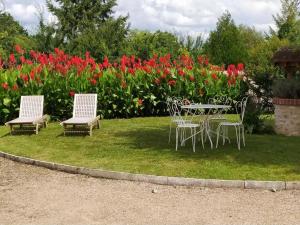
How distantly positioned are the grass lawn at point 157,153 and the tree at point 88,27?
15.1 meters

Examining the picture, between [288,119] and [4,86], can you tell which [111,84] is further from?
[288,119]

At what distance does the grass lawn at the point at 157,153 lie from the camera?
8781mm

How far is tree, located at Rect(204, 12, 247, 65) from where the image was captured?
33.8 meters

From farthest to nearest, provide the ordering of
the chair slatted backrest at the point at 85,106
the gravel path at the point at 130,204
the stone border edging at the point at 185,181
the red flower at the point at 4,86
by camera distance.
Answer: the red flower at the point at 4,86 → the chair slatted backrest at the point at 85,106 → the stone border edging at the point at 185,181 → the gravel path at the point at 130,204

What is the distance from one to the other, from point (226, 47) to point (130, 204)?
28197mm

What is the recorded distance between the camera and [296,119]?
42.0 ft


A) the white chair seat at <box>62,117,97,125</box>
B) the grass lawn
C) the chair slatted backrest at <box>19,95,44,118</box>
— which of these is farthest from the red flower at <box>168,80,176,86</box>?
the chair slatted backrest at <box>19,95,44,118</box>

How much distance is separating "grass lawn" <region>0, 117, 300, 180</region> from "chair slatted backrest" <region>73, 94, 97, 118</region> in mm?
753

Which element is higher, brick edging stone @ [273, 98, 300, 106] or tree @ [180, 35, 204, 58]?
tree @ [180, 35, 204, 58]

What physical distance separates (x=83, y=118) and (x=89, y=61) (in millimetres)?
4073

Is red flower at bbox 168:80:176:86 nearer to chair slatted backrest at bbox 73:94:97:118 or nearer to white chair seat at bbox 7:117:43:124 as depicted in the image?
chair slatted backrest at bbox 73:94:97:118

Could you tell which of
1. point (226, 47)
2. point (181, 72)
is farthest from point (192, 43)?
point (181, 72)

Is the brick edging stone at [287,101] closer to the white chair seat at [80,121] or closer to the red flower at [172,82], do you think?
the white chair seat at [80,121]

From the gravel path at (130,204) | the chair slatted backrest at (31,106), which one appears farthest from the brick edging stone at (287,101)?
the chair slatted backrest at (31,106)
